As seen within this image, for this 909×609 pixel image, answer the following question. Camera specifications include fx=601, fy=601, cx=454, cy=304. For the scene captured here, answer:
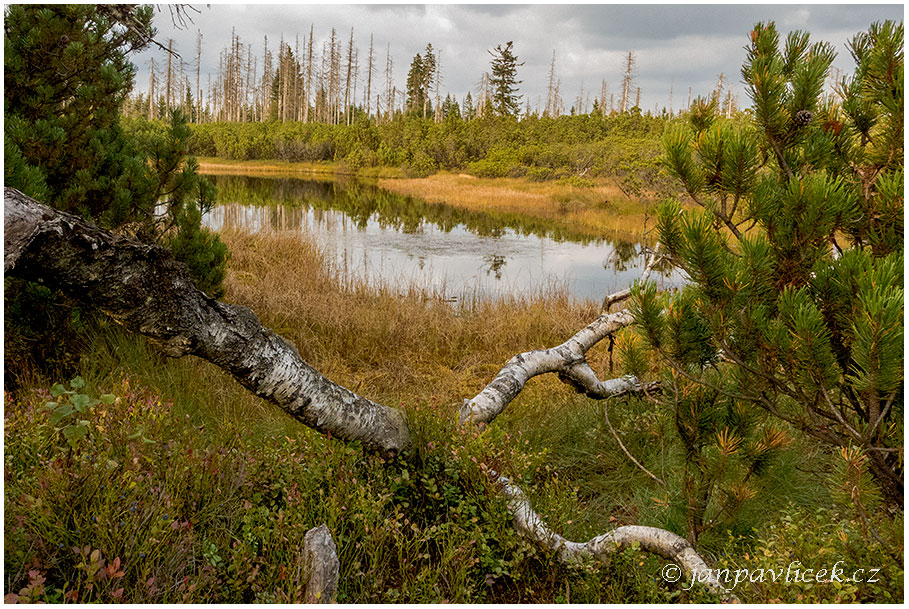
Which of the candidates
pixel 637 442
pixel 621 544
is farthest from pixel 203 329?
pixel 637 442

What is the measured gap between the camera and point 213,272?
525cm

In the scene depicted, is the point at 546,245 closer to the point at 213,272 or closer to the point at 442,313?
the point at 442,313

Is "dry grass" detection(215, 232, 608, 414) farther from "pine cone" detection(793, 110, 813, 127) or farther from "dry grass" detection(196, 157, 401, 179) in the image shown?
Result: "dry grass" detection(196, 157, 401, 179)

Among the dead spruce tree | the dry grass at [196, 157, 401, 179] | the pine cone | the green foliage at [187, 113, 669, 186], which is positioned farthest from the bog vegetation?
the dry grass at [196, 157, 401, 179]

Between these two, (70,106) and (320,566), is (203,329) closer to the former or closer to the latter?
(320,566)

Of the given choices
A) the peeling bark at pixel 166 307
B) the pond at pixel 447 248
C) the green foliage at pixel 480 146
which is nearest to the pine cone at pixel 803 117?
the peeling bark at pixel 166 307

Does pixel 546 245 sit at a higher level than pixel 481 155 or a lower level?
lower

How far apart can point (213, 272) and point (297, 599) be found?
3.77 m

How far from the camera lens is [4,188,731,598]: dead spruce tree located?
6.60 ft

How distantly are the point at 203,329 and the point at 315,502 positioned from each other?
1.06 meters

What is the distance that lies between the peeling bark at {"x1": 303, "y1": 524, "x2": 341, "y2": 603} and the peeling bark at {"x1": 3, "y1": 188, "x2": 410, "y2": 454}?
2.70ft

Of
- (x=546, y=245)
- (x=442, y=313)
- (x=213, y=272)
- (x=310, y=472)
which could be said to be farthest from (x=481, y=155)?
(x=310, y=472)

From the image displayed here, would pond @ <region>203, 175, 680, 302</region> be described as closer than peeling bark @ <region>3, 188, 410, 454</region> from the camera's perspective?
No

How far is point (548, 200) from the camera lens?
25.3 metres
